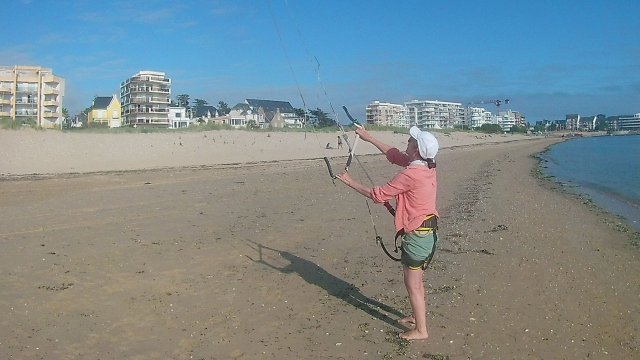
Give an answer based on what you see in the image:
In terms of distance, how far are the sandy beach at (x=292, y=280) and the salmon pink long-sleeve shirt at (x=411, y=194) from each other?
3.48 ft

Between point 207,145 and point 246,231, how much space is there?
21741mm

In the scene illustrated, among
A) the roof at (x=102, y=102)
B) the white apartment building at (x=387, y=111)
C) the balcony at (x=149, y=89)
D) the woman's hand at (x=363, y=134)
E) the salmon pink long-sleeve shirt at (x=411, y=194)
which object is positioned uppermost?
the balcony at (x=149, y=89)

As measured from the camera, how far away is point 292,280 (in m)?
6.26

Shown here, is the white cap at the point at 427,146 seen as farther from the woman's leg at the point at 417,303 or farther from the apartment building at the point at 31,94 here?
the apartment building at the point at 31,94

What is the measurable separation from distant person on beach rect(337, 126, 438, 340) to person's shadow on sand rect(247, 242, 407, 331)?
1.64 ft

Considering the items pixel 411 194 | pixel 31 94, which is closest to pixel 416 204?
pixel 411 194

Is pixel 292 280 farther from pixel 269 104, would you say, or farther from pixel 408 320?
pixel 269 104

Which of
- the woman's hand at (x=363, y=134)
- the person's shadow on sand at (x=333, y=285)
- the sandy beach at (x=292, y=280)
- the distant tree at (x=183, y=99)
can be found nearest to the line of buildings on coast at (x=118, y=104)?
the distant tree at (x=183, y=99)

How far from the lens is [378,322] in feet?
16.3

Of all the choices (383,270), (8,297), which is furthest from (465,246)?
(8,297)

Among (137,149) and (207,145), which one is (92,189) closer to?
(137,149)

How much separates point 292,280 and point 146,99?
71.6 meters

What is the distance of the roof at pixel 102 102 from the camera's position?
76613 mm

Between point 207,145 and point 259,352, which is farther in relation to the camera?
point 207,145
